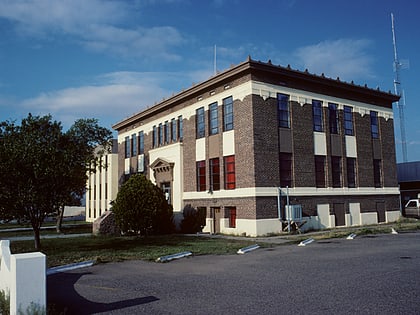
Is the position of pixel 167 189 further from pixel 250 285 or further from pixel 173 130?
pixel 250 285

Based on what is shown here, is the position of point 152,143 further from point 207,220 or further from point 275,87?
point 275,87

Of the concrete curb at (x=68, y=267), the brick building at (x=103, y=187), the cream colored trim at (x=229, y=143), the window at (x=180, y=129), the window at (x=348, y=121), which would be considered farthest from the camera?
the brick building at (x=103, y=187)

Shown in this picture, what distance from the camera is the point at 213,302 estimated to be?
7992mm

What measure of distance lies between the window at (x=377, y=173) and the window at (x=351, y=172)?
2533 millimetres

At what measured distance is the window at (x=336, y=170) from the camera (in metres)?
27.8

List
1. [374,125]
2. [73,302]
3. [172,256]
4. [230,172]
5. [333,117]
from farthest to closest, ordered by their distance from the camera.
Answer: [374,125] → [333,117] → [230,172] → [172,256] → [73,302]

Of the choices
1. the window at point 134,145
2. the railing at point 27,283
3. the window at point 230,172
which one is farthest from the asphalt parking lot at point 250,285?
the window at point 134,145

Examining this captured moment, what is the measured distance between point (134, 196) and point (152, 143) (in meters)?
11.4

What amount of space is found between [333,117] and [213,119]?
8760 mm

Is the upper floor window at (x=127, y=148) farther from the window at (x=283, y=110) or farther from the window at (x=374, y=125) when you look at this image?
the window at (x=374, y=125)

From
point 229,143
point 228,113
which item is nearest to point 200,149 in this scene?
point 229,143

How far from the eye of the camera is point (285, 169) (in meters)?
25.2

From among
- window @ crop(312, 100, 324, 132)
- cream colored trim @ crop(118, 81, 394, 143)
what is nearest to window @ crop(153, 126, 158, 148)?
cream colored trim @ crop(118, 81, 394, 143)

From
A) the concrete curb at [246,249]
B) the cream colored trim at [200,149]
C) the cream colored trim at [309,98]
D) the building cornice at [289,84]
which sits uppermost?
the building cornice at [289,84]
